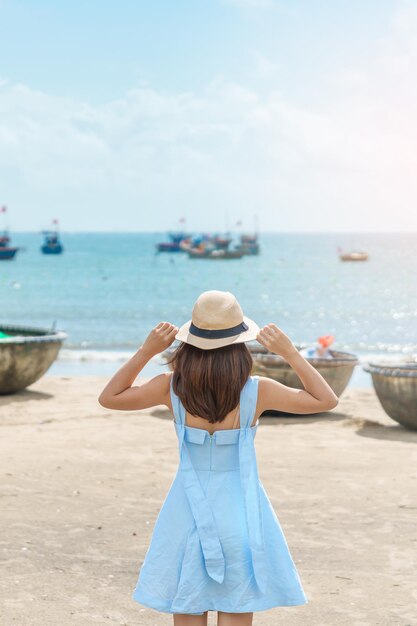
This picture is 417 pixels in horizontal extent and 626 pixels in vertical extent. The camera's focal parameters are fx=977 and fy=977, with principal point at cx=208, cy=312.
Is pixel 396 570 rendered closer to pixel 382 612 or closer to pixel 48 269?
pixel 382 612

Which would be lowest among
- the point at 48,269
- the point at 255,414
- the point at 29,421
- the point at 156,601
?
the point at 48,269

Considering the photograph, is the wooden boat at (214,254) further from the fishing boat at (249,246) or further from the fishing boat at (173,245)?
the fishing boat at (173,245)

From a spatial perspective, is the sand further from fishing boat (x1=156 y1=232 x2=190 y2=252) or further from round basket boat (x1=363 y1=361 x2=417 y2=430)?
fishing boat (x1=156 y1=232 x2=190 y2=252)

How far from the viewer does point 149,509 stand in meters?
7.56

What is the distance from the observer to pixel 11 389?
1338 cm

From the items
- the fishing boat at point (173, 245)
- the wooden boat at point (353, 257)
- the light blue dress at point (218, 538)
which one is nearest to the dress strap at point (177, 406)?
the light blue dress at point (218, 538)

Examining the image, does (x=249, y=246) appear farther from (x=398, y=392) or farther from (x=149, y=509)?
(x=149, y=509)

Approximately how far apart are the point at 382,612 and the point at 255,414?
7.83 feet

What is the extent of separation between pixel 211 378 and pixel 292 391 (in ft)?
1.07

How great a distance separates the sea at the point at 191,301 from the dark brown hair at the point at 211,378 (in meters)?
6.06

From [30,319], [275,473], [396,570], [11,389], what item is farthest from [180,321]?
[396,570]

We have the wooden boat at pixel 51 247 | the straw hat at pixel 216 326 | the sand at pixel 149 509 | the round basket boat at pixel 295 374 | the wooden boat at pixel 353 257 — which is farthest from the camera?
the wooden boat at pixel 51 247

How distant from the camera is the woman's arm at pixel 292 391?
3.40 metres

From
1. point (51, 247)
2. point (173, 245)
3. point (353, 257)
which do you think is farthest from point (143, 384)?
point (173, 245)
